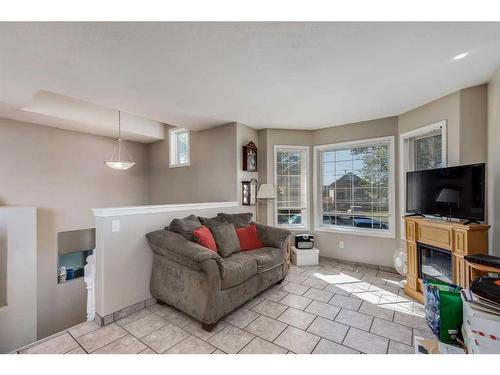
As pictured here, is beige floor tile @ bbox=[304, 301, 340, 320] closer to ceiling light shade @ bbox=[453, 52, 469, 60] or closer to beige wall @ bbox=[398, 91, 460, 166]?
beige wall @ bbox=[398, 91, 460, 166]

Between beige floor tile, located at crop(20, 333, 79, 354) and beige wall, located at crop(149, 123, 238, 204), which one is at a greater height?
beige wall, located at crop(149, 123, 238, 204)

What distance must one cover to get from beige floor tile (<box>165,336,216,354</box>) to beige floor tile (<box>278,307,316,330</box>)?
0.77m

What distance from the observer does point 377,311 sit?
7.95 ft

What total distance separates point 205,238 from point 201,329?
0.87 meters

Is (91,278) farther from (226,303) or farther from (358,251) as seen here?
(358,251)

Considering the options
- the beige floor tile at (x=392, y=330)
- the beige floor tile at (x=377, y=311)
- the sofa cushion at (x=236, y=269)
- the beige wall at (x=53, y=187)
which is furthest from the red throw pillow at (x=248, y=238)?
the beige wall at (x=53, y=187)

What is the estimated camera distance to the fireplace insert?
2547 mm

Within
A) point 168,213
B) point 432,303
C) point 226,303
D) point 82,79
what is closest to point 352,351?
point 432,303

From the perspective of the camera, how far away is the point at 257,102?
2979mm

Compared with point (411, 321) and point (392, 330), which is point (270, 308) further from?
point (411, 321)

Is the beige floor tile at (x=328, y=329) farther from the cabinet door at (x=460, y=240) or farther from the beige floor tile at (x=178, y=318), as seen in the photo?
the cabinet door at (x=460, y=240)

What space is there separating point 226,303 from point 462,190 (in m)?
A: 2.72

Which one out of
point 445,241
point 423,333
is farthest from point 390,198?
point 423,333

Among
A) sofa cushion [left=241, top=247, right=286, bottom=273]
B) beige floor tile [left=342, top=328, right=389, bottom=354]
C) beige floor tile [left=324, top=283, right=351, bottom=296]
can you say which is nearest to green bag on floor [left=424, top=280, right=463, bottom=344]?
beige floor tile [left=342, top=328, right=389, bottom=354]
